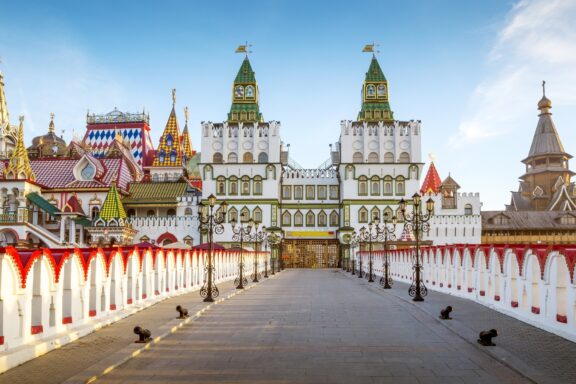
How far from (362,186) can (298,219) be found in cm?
810

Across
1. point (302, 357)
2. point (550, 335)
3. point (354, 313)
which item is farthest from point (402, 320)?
point (302, 357)

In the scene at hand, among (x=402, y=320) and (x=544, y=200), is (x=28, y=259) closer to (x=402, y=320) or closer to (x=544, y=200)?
(x=402, y=320)

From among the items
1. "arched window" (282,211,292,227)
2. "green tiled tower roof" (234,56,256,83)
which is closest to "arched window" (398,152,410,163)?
"arched window" (282,211,292,227)

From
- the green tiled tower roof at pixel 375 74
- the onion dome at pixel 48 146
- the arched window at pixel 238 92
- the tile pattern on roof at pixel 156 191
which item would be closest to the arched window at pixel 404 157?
the green tiled tower roof at pixel 375 74

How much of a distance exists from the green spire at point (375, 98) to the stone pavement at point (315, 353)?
5616 centimetres

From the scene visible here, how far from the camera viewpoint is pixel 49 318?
9.99m

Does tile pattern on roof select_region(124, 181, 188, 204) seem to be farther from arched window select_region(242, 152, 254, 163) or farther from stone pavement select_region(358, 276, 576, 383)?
stone pavement select_region(358, 276, 576, 383)

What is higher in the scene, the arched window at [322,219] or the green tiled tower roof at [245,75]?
the green tiled tower roof at [245,75]

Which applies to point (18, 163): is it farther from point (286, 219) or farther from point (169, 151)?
point (286, 219)

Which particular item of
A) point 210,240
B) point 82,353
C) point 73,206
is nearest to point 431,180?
point 73,206

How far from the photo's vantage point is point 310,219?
6750 centimetres

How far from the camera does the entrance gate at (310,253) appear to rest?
Result: 2635 inches

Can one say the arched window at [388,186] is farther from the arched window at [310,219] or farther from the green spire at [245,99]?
the green spire at [245,99]

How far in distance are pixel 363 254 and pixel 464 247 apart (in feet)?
96.4
